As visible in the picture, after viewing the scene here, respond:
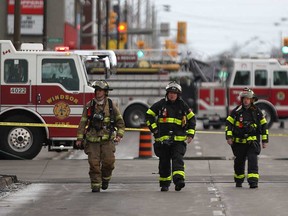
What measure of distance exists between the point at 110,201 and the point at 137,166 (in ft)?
21.7

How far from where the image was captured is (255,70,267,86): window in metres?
37.9

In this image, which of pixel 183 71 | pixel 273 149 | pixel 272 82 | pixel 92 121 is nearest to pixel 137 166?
pixel 92 121

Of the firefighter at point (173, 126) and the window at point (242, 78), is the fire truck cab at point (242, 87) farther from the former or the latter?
the firefighter at point (173, 126)

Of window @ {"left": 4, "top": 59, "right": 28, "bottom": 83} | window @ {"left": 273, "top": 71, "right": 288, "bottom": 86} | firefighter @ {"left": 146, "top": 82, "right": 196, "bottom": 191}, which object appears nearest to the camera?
firefighter @ {"left": 146, "top": 82, "right": 196, "bottom": 191}

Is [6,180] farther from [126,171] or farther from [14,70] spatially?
[14,70]

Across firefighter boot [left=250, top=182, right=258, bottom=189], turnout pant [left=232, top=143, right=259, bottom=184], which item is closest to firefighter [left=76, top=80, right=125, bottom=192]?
turnout pant [left=232, top=143, right=259, bottom=184]

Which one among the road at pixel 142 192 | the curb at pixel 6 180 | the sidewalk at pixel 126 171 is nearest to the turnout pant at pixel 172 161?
the road at pixel 142 192

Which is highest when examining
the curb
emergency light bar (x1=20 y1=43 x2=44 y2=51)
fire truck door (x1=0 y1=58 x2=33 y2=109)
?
emergency light bar (x1=20 y1=43 x2=44 y2=51)

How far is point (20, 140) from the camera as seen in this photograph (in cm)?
2227

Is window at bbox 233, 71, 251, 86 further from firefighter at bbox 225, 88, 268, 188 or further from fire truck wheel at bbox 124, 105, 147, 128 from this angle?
firefighter at bbox 225, 88, 268, 188

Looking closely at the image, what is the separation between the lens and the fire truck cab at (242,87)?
123ft

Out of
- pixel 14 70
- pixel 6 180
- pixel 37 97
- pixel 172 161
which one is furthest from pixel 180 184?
pixel 14 70

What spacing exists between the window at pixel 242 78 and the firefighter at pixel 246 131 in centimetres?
2190

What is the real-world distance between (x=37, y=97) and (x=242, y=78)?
17140 millimetres
